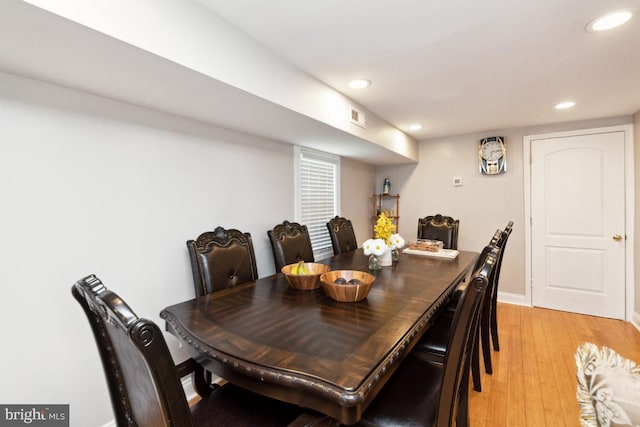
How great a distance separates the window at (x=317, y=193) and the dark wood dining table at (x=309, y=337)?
151 cm

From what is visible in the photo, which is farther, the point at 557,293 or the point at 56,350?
the point at 557,293

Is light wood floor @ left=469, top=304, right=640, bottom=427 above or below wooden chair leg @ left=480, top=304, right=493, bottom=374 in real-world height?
below

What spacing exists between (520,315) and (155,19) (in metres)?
4.45

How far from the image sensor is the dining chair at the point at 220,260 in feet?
6.31

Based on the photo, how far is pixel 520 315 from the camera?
3.64 meters

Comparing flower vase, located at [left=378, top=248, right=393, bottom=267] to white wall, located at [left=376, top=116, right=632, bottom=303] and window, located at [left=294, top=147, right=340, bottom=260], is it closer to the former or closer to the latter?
window, located at [left=294, top=147, right=340, bottom=260]

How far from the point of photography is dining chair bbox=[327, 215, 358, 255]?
129 inches

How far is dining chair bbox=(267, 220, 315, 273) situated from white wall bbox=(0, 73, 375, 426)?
57 centimetres

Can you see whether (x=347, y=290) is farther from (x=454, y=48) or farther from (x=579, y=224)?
(x=579, y=224)

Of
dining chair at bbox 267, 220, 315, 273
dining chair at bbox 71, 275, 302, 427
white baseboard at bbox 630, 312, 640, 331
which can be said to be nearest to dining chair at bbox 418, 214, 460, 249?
dining chair at bbox 267, 220, 315, 273

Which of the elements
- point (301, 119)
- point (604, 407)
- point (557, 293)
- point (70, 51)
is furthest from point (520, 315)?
point (70, 51)

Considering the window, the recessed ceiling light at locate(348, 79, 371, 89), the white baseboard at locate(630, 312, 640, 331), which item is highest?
the recessed ceiling light at locate(348, 79, 371, 89)

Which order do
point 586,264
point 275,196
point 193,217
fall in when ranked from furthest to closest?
point 586,264, point 275,196, point 193,217

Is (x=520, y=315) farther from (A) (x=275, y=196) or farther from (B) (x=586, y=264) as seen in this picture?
(A) (x=275, y=196)
